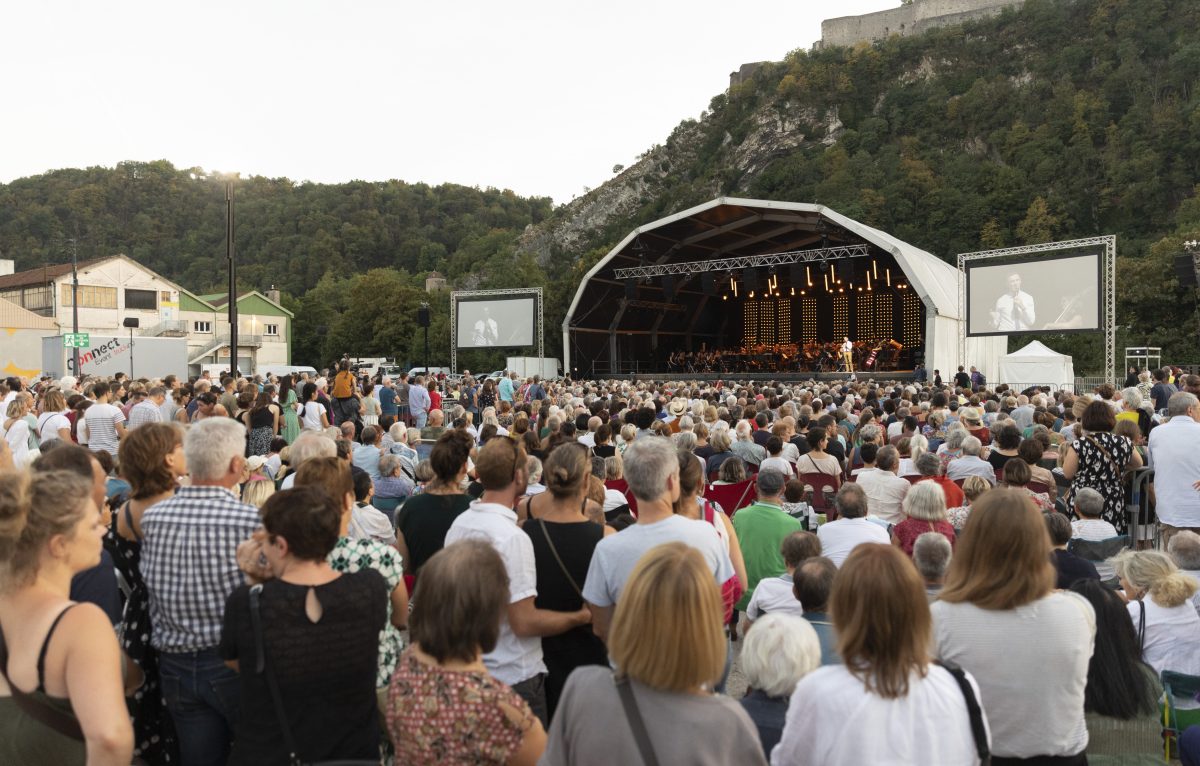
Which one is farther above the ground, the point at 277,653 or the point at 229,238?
the point at 229,238

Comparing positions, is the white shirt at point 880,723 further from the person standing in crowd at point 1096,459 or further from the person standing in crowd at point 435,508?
the person standing in crowd at point 1096,459

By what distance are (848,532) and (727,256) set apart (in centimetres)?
2469

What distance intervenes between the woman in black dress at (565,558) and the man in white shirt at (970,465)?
366cm

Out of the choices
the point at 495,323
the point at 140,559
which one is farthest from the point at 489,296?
the point at 140,559

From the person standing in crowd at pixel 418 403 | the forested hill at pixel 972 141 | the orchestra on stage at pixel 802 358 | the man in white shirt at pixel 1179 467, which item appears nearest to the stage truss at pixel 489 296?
the orchestra on stage at pixel 802 358

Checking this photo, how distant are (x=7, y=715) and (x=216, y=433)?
0.91 m

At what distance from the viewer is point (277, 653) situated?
204 cm

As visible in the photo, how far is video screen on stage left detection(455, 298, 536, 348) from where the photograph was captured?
26391mm

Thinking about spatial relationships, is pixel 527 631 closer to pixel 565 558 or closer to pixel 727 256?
pixel 565 558

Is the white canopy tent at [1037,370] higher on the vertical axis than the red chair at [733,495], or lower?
higher

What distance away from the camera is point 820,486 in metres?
6.15

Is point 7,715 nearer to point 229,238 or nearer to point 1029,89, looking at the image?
point 229,238

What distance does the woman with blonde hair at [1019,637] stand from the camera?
209 centimetres

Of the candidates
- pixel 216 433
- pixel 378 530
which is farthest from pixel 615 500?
pixel 216 433
